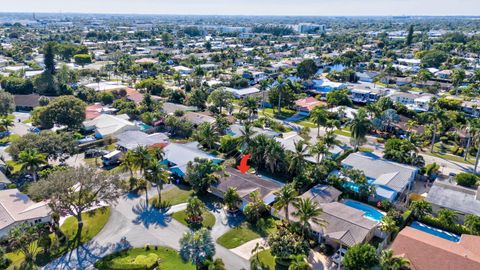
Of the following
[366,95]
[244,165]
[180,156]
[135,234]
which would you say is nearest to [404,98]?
[366,95]

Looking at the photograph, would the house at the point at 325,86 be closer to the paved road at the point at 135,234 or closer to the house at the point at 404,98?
the house at the point at 404,98

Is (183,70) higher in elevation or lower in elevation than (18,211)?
higher

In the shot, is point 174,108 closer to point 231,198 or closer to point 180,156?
point 180,156

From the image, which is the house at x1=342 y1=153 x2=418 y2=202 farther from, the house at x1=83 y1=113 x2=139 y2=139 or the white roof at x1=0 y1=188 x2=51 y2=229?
the house at x1=83 y1=113 x2=139 y2=139

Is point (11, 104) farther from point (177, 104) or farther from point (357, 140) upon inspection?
point (357, 140)

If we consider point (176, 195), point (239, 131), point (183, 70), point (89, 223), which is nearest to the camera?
point (89, 223)

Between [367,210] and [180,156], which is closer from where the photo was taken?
[367,210]

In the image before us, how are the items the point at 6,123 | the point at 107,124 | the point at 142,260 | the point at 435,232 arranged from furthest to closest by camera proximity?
the point at 107,124
the point at 6,123
the point at 435,232
the point at 142,260

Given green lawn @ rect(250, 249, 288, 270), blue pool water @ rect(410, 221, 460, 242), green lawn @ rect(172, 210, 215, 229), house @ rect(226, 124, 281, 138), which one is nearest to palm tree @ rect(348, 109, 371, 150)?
house @ rect(226, 124, 281, 138)

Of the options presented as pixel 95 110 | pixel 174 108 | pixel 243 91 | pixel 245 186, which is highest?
pixel 243 91
